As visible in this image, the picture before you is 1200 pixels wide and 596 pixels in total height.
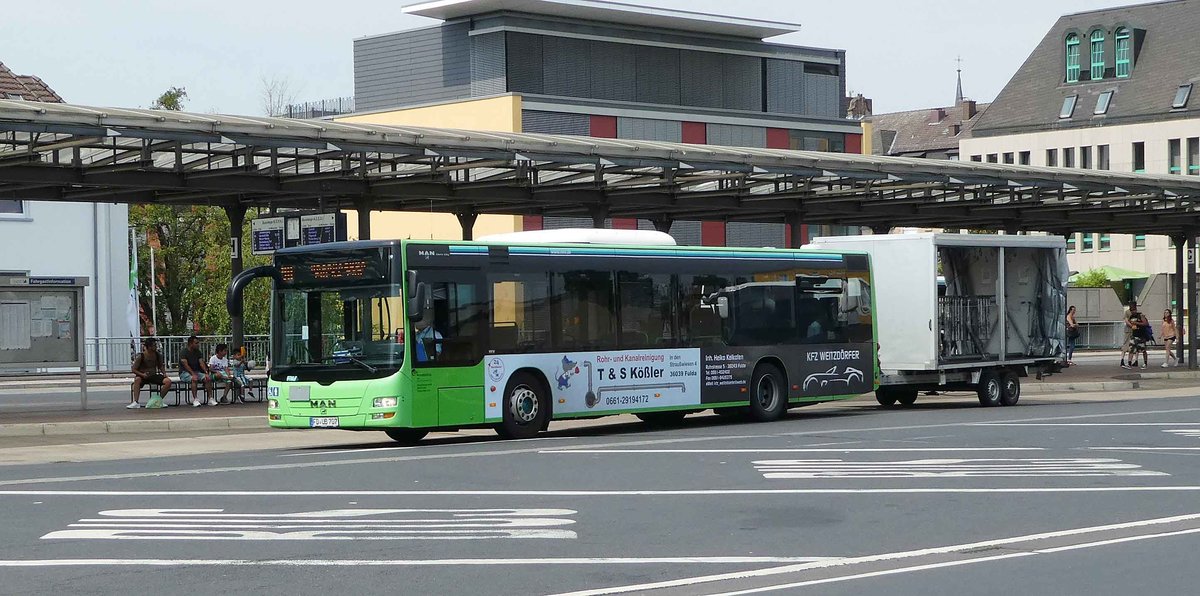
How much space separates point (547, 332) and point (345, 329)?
2910mm

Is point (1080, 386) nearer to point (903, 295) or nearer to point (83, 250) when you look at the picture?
point (903, 295)

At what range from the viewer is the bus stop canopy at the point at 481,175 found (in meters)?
22.8

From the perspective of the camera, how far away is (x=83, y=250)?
50.7 m

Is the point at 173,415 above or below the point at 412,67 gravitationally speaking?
below

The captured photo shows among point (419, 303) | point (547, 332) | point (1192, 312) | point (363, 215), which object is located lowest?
point (547, 332)

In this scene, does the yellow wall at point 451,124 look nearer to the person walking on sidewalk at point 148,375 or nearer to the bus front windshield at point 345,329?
the person walking on sidewalk at point 148,375

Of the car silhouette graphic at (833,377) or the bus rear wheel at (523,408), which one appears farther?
the car silhouette graphic at (833,377)

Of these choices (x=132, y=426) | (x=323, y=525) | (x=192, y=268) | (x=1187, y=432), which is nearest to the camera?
(x=323, y=525)

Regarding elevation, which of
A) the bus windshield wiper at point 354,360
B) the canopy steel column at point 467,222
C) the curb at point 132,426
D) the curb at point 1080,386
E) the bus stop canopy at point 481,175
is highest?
the bus stop canopy at point 481,175

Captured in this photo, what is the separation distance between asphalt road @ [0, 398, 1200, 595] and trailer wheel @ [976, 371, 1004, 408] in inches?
336

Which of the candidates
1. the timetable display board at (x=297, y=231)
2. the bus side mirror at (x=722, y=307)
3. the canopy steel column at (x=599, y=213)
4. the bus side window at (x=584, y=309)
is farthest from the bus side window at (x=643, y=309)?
the canopy steel column at (x=599, y=213)

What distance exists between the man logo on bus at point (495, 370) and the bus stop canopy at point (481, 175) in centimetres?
436

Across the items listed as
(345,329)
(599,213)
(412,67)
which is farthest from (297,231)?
(412,67)

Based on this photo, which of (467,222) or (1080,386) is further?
(1080,386)
